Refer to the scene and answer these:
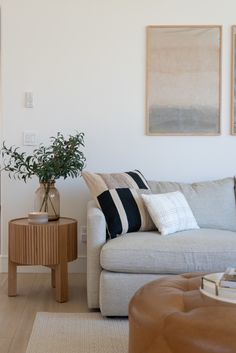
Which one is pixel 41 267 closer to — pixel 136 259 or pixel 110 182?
pixel 110 182

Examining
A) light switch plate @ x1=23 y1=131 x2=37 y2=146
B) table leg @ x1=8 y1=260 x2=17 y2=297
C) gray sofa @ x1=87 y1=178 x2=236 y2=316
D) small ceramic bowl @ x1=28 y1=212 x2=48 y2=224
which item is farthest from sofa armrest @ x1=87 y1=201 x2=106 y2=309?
light switch plate @ x1=23 y1=131 x2=37 y2=146

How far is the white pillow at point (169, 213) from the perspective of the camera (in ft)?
9.67

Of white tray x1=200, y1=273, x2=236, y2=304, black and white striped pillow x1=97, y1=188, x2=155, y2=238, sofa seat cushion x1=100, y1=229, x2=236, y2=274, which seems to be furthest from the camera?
black and white striped pillow x1=97, y1=188, x2=155, y2=238

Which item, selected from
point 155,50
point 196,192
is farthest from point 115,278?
point 155,50

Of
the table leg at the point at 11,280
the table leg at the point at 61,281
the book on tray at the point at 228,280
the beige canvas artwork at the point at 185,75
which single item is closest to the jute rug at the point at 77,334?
the table leg at the point at 61,281

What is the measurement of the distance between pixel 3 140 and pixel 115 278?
5.64ft

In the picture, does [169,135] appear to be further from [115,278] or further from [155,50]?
[115,278]

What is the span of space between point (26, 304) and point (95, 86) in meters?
1.84

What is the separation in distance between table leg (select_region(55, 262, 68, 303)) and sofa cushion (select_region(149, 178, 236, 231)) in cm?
90

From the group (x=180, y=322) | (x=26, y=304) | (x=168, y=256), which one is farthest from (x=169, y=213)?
(x=180, y=322)

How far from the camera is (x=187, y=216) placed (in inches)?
121

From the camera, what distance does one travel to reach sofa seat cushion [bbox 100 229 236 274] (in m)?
2.64

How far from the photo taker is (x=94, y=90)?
378 centimetres

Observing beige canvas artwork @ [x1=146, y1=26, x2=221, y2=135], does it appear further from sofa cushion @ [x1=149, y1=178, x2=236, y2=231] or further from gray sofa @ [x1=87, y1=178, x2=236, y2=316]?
gray sofa @ [x1=87, y1=178, x2=236, y2=316]
